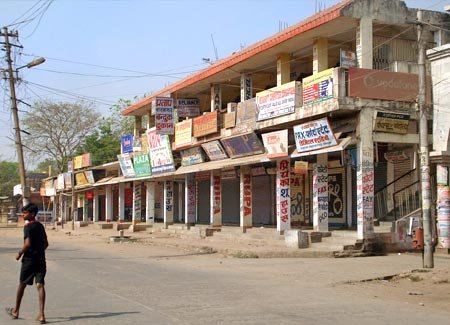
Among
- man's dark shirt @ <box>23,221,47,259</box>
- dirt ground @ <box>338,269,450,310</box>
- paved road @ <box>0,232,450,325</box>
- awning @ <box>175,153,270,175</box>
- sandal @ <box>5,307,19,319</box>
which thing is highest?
awning @ <box>175,153,270,175</box>

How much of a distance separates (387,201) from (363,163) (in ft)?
12.3

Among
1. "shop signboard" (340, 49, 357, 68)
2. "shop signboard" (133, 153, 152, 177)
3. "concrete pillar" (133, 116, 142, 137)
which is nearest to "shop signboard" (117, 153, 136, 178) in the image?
"shop signboard" (133, 153, 152, 177)

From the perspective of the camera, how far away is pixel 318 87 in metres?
20.2

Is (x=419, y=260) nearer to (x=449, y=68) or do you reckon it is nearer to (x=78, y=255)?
(x=449, y=68)

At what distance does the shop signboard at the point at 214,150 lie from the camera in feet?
90.7

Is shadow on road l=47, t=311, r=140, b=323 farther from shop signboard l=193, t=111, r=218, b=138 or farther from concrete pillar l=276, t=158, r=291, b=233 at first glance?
shop signboard l=193, t=111, r=218, b=138

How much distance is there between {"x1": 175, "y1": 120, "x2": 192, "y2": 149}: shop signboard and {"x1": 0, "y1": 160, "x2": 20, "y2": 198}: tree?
55311mm

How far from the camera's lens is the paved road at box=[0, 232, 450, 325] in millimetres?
8352

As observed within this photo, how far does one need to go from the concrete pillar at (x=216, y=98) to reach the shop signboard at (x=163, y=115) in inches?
104

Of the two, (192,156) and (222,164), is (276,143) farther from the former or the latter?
(192,156)

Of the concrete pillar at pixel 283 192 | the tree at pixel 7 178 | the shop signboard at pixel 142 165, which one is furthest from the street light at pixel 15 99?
the tree at pixel 7 178

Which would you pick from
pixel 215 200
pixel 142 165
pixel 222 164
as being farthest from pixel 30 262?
pixel 142 165

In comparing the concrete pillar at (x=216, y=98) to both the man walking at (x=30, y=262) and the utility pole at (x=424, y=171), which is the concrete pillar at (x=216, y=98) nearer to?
the utility pole at (x=424, y=171)

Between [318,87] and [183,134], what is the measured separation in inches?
489
